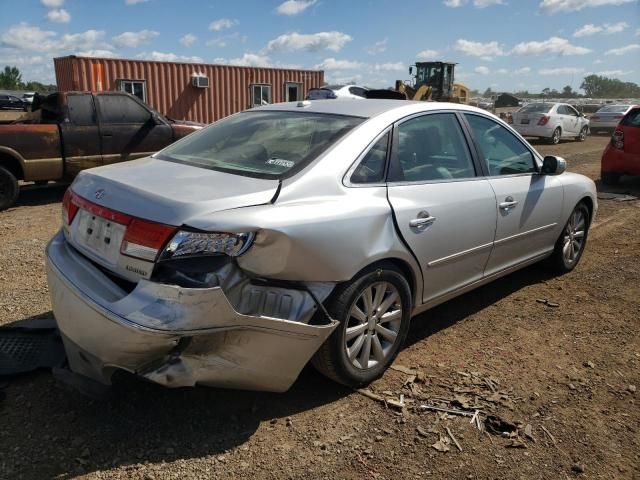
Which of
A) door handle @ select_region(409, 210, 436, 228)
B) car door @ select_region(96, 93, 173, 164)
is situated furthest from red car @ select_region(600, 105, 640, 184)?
door handle @ select_region(409, 210, 436, 228)

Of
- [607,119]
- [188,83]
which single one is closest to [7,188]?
[188,83]

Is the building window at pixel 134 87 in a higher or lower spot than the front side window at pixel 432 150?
higher

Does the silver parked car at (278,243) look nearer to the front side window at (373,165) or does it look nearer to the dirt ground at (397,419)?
the front side window at (373,165)

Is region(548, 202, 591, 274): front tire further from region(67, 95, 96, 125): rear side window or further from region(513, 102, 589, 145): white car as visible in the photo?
region(513, 102, 589, 145): white car

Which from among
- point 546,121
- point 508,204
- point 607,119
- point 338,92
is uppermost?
point 338,92

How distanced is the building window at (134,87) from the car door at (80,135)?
10.9m

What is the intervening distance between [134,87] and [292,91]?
23.5 ft

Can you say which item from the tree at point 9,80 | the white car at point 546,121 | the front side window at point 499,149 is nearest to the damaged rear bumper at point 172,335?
the front side window at point 499,149

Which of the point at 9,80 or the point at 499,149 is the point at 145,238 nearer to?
the point at 499,149

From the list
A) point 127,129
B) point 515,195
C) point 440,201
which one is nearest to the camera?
point 440,201

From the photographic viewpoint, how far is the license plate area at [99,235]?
260 cm

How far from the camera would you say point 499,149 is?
420 centimetres

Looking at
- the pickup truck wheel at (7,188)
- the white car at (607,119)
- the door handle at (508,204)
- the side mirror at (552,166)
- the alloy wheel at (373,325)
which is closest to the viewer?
the alloy wheel at (373,325)

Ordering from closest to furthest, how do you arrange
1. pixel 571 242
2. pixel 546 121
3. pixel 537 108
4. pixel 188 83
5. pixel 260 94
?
pixel 571 242 < pixel 546 121 < pixel 537 108 < pixel 188 83 < pixel 260 94
